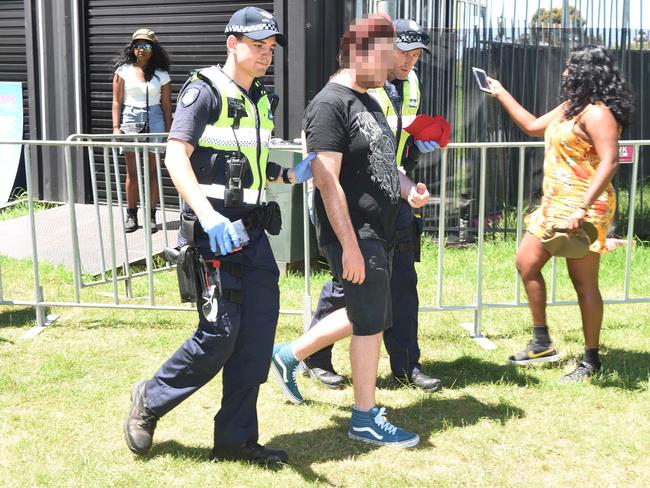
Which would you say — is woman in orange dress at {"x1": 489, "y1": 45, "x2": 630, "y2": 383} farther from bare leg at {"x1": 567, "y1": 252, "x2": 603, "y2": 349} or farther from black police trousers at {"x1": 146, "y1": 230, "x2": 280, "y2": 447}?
black police trousers at {"x1": 146, "y1": 230, "x2": 280, "y2": 447}

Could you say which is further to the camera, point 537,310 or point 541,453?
point 537,310

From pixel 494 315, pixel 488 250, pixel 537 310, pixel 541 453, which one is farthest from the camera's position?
pixel 488 250

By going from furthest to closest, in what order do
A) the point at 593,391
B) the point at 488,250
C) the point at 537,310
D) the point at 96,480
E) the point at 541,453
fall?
the point at 488,250, the point at 537,310, the point at 593,391, the point at 541,453, the point at 96,480

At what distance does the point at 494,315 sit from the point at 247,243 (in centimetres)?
307

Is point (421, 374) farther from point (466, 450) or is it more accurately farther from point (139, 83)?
point (139, 83)

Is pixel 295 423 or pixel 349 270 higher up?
pixel 349 270

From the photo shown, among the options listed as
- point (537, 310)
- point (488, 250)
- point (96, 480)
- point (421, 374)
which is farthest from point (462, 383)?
point (488, 250)

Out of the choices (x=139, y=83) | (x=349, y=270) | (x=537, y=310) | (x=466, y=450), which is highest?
(x=139, y=83)

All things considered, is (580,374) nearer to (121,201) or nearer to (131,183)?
(121,201)

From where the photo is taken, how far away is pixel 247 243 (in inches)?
152

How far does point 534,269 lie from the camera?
5.17m

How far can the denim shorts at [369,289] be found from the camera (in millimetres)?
4051

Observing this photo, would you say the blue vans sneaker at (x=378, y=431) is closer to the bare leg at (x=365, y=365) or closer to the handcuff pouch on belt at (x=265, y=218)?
A: the bare leg at (x=365, y=365)

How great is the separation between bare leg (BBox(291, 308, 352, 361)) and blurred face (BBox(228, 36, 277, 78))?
1312mm
